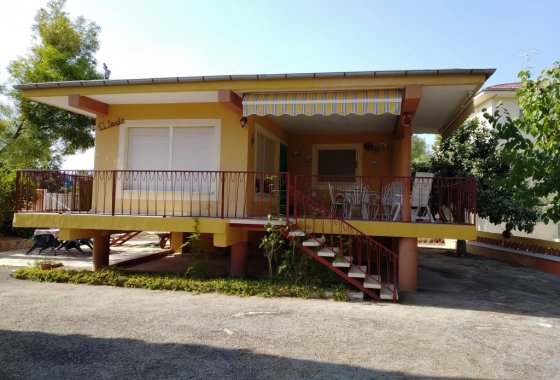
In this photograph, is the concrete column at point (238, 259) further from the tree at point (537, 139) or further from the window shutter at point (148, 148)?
the tree at point (537, 139)

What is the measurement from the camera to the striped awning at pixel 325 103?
351 inches

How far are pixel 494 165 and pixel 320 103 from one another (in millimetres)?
7941

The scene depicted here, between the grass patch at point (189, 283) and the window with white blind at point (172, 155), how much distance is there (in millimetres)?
2299

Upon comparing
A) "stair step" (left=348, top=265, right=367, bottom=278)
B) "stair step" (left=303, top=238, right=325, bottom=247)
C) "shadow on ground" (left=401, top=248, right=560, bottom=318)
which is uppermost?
"stair step" (left=303, top=238, right=325, bottom=247)

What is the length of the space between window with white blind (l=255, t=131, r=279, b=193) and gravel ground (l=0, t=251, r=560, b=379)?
12.9ft

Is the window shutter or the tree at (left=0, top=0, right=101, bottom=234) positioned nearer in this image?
the window shutter

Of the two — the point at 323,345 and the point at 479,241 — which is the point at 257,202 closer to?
the point at 323,345

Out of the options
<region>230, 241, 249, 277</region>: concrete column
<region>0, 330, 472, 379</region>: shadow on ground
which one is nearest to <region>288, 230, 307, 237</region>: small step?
<region>230, 241, 249, 277</region>: concrete column

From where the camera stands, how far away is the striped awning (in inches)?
351

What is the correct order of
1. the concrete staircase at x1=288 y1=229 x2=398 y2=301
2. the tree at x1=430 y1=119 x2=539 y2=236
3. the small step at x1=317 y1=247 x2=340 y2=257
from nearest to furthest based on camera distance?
the concrete staircase at x1=288 y1=229 x2=398 y2=301
the small step at x1=317 y1=247 x2=340 y2=257
the tree at x1=430 y1=119 x2=539 y2=236

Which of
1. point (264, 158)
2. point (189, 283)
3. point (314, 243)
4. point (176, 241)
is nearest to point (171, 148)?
point (264, 158)

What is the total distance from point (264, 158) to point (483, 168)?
750cm

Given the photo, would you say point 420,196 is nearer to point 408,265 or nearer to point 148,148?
point 408,265

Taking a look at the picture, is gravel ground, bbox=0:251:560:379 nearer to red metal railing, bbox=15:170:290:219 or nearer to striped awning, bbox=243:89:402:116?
red metal railing, bbox=15:170:290:219
